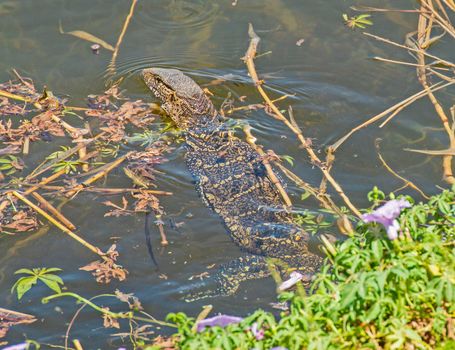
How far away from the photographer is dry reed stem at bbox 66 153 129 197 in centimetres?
665

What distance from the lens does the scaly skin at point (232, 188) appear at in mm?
5965

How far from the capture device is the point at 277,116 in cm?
748

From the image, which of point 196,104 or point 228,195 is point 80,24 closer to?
point 196,104

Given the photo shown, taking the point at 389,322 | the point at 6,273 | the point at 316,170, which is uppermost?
the point at 389,322

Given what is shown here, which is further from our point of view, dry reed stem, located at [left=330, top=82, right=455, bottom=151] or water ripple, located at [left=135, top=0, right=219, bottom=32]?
water ripple, located at [left=135, top=0, right=219, bottom=32]

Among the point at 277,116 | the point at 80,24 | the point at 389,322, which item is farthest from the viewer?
the point at 80,24

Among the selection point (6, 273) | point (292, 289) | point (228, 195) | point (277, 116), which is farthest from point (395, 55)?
point (6, 273)

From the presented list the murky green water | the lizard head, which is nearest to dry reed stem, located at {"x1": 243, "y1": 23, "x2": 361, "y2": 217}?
the murky green water

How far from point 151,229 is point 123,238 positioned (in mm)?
259

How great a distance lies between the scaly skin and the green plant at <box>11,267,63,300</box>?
43.0 inches

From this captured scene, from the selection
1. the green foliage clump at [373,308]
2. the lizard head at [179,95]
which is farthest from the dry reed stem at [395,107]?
the green foliage clump at [373,308]

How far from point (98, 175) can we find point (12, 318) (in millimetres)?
1783

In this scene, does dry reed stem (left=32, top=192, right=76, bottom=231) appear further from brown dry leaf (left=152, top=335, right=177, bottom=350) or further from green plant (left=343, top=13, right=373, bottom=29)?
green plant (left=343, top=13, right=373, bottom=29)

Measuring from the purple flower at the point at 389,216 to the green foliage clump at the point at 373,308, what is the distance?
0.09 m
